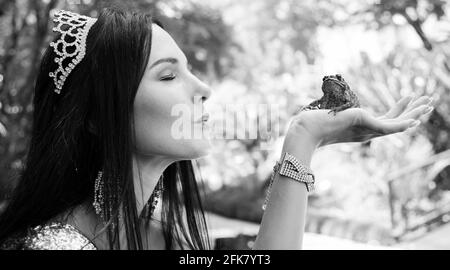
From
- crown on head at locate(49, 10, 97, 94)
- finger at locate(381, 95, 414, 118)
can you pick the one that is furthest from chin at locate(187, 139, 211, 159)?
finger at locate(381, 95, 414, 118)

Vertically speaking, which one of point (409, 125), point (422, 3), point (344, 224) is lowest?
point (344, 224)

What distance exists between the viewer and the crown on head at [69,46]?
5.15ft

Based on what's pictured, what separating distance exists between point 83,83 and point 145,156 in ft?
0.97

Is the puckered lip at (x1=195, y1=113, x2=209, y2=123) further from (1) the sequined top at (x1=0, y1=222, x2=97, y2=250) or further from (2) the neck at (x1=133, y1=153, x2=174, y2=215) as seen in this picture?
(1) the sequined top at (x1=0, y1=222, x2=97, y2=250)

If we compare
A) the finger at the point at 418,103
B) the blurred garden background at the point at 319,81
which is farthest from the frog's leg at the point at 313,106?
the blurred garden background at the point at 319,81

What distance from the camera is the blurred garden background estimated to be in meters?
5.43

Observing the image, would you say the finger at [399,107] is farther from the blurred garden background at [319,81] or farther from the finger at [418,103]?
the blurred garden background at [319,81]

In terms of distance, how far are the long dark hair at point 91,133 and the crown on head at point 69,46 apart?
0.8 inches

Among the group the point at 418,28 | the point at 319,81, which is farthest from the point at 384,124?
the point at 319,81

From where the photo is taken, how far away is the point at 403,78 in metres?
7.10

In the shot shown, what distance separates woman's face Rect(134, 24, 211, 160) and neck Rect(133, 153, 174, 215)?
0.05 meters

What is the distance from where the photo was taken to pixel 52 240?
1.41 metres

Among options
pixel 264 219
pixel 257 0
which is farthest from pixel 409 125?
pixel 257 0

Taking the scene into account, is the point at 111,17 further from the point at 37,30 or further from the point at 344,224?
the point at 344,224
